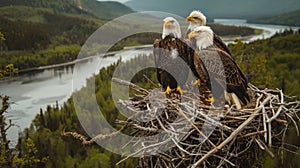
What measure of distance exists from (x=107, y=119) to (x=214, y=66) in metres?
11.9

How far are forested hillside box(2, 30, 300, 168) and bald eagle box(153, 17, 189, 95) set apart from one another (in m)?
3.10

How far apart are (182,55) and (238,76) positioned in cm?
88

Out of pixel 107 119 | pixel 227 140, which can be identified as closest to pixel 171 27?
pixel 227 140

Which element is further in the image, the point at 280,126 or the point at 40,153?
the point at 40,153

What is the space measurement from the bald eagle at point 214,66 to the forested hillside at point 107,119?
10.0 ft

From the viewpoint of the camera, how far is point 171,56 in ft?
14.7

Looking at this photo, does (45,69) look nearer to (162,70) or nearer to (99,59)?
(99,59)

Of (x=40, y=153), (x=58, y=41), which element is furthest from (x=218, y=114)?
(x=58, y=41)

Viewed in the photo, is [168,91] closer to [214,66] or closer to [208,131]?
[214,66]

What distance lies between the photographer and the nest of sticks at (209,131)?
3.33 metres

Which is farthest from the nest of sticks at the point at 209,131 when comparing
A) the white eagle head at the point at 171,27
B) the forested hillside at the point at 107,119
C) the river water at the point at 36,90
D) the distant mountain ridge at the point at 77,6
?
the distant mountain ridge at the point at 77,6

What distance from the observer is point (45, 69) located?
128 ft

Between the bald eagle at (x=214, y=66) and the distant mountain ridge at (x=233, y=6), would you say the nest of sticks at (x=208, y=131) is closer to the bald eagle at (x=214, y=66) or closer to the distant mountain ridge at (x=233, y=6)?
the bald eagle at (x=214, y=66)

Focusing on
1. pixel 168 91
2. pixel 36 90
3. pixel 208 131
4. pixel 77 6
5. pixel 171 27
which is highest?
pixel 77 6
